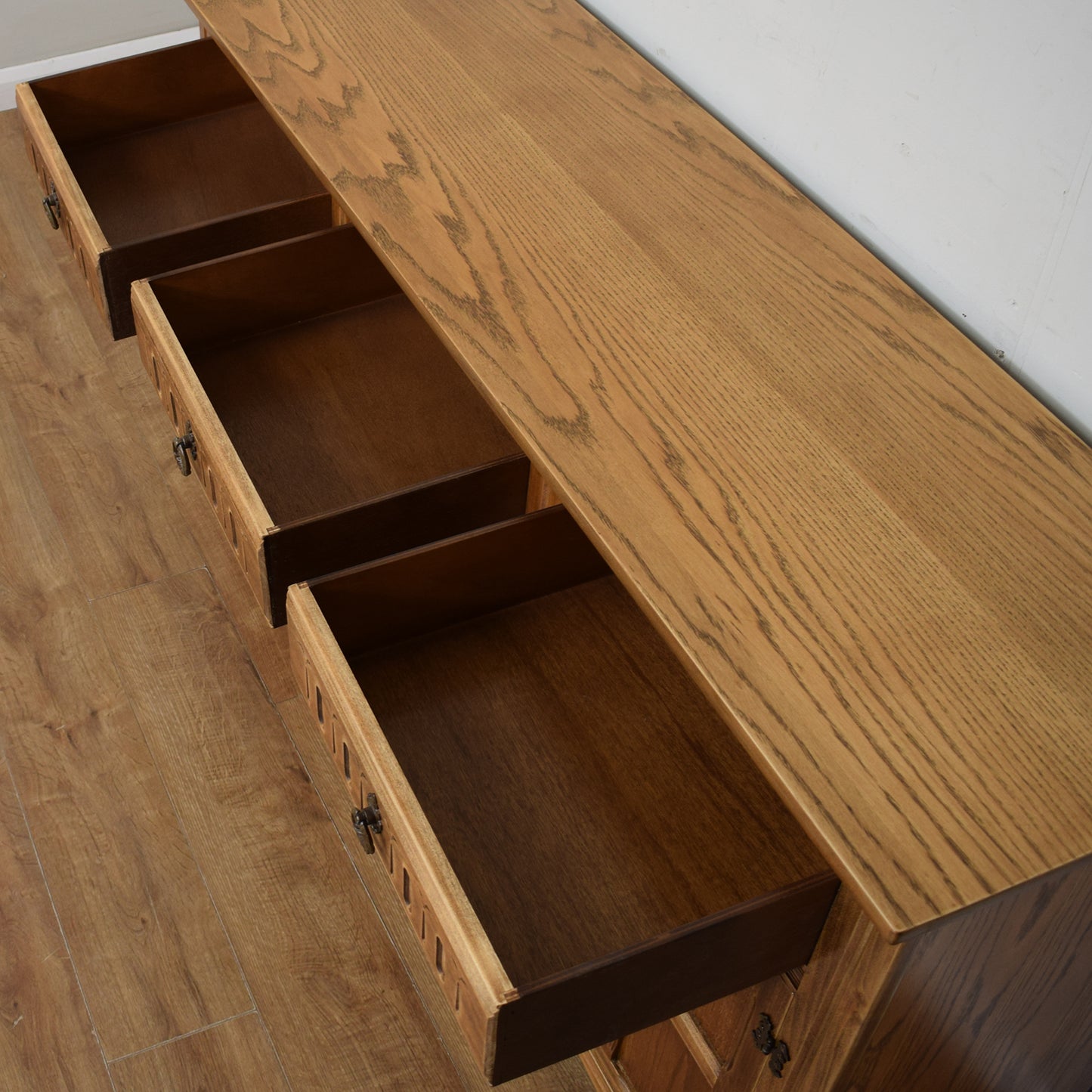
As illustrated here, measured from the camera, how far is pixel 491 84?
1280mm

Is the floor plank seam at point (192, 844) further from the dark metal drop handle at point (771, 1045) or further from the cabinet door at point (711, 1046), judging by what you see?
the dark metal drop handle at point (771, 1045)

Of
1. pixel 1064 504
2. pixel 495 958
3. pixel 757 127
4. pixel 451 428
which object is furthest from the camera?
pixel 451 428

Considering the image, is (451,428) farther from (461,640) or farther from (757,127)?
(757,127)

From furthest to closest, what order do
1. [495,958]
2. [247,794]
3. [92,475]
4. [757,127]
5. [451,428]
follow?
[92,475] → [247,794] → [451,428] → [757,127] → [495,958]

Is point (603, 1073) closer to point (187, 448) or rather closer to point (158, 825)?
point (158, 825)

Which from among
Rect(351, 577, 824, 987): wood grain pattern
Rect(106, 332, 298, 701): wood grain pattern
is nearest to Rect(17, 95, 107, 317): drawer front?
Rect(106, 332, 298, 701): wood grain pattern

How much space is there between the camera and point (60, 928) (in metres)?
1.38

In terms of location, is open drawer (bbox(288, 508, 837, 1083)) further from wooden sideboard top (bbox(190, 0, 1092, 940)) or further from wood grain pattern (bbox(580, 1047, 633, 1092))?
wood grain pattern (bbox(580, 1047, 633, 1092))

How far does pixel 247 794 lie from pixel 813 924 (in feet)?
2.96

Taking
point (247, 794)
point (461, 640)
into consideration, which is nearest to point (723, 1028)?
point (461, 640)

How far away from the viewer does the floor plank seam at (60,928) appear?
1281 millimetres

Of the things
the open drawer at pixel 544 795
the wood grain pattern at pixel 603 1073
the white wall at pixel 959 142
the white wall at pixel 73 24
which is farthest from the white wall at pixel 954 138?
the white wall at pixel 73 24

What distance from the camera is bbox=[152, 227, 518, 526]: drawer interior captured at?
1297 millimetres

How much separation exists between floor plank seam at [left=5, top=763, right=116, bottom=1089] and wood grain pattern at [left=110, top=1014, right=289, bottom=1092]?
0.02 m
